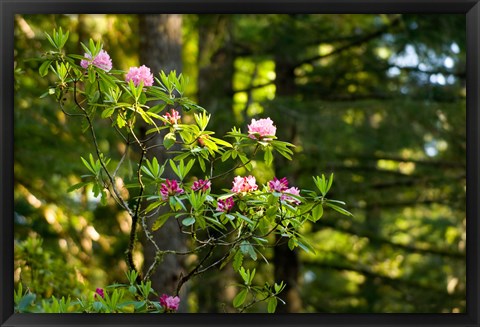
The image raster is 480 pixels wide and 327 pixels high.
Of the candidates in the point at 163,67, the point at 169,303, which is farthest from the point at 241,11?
the point at 163,67

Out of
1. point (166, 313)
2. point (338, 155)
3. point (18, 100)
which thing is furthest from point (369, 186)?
point (166, 313)

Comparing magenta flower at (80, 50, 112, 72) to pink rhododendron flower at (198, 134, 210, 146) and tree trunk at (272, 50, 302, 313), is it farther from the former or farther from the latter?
tree trunk at (272, 50, 302, 313)

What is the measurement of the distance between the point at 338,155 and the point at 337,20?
41.0 inches

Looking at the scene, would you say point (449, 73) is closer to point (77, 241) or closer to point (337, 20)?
point (337, 20)

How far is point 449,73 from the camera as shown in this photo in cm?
566

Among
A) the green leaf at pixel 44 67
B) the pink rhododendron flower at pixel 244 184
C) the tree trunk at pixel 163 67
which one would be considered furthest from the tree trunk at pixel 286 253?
the green leaf at pixel 44 67

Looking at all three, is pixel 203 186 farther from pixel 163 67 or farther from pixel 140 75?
pixel 163 67

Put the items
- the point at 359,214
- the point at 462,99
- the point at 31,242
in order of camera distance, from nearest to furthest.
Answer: the point at 31,242 → the point at 462,99 → the point at 359,214

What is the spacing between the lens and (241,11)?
6.45ft

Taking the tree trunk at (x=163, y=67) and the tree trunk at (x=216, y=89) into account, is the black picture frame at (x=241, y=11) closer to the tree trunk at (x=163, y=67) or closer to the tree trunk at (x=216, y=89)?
the tree trunk at (x=163, y=67)

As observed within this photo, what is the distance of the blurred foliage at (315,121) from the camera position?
4824mm

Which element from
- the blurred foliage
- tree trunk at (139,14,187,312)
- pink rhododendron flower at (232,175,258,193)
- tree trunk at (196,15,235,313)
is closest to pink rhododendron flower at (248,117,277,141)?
pink rhododendron flower at (232,175,258,193)

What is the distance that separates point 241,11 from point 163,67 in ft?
5.88

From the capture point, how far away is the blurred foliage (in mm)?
4824
